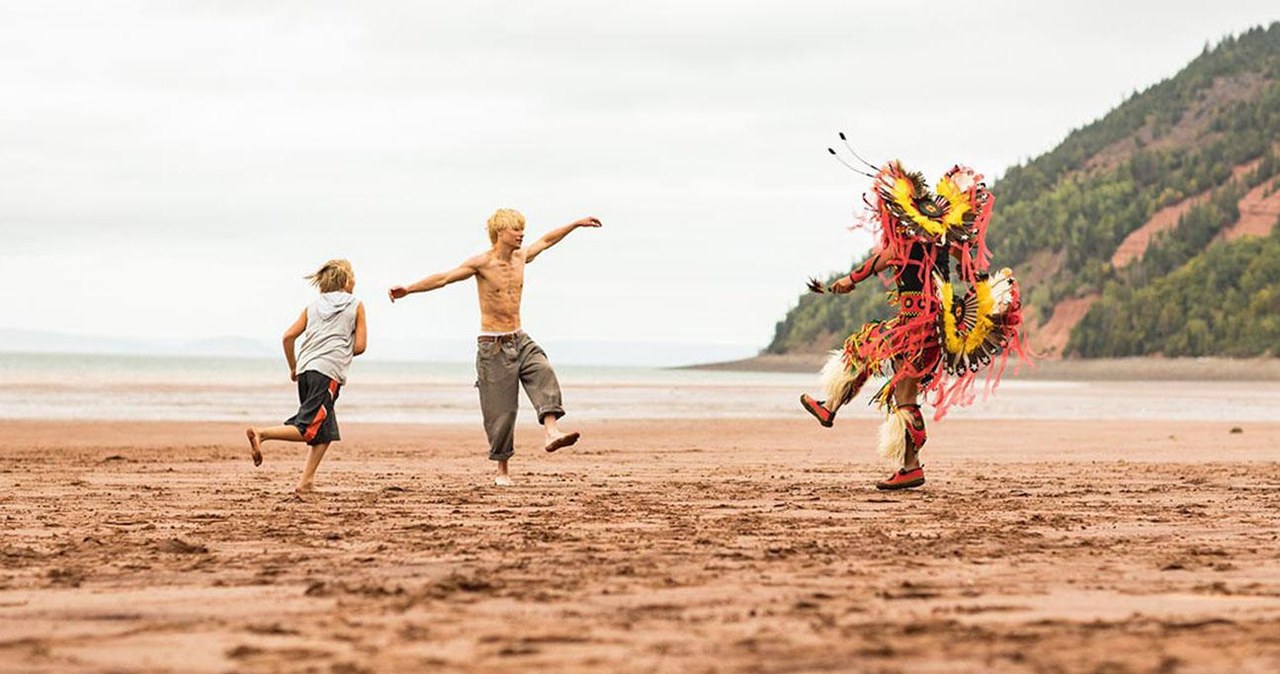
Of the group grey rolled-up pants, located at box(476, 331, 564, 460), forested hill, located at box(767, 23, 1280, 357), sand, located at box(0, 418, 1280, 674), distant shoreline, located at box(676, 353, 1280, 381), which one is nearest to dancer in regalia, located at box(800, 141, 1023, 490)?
sand, located at box(0, 418, 1280, 674)

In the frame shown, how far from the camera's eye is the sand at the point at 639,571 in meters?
4.62

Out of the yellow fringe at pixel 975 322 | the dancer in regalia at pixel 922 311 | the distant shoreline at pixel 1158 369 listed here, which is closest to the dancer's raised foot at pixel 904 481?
the dancer in regalia at pixel 922 311

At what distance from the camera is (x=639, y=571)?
6.21 metres

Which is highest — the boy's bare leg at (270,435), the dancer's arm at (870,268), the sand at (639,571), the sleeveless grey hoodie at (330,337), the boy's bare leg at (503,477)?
the dancer's arm at (870,268)

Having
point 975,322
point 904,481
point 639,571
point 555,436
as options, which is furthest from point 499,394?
point 639,571

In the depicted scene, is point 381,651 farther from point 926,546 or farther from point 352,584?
point 926,546

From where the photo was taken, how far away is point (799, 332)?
149 metres

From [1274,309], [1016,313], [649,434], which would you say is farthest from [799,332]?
[1016,313]

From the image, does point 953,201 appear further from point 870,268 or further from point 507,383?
point 507,383

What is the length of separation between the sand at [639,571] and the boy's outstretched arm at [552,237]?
1600mm

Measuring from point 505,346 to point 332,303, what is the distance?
127cm

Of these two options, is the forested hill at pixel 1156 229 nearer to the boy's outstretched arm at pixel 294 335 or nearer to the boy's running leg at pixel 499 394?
the boy's running leg at pixel 499 394

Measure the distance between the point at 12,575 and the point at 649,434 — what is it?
14.7 meters

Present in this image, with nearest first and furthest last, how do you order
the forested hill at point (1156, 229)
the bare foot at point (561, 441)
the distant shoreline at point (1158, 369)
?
the bare foot at point (561, 441), the distant shoreline at point (1158, 369), the forested hill at point (1156, 229)
